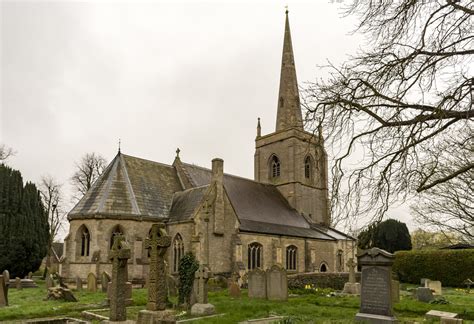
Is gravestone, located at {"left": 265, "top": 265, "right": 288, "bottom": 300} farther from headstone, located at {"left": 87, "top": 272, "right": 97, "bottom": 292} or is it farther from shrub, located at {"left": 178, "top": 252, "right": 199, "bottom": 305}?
headstone, located at {"left": 87, "top": 272, "right": 97, "bottom": 292}

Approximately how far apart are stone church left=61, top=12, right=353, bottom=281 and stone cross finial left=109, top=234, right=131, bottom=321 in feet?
31.6

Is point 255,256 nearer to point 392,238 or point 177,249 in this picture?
point 177,249

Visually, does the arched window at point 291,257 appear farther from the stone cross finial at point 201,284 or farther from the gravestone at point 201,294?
the stone cross finial at point 201,284

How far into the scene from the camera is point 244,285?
74.6ft

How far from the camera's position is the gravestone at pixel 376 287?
8.99m

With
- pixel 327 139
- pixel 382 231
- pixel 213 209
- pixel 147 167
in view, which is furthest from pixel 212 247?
pixel 382 231

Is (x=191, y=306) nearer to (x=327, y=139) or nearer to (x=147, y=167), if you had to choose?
(x=327, y=139)

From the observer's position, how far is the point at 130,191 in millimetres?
24000

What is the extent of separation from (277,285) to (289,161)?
65.3ft

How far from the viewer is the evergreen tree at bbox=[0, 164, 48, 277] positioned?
25.5 m

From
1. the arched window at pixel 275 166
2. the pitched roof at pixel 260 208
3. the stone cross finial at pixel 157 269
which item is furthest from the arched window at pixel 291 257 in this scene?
the stone cross finial at pixel 157 269

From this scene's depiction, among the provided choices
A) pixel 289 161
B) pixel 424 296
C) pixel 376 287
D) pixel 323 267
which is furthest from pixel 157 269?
pixel 289 161

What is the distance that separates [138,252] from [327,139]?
1758 cm

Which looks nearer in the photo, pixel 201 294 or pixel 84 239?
pixel 201 294
